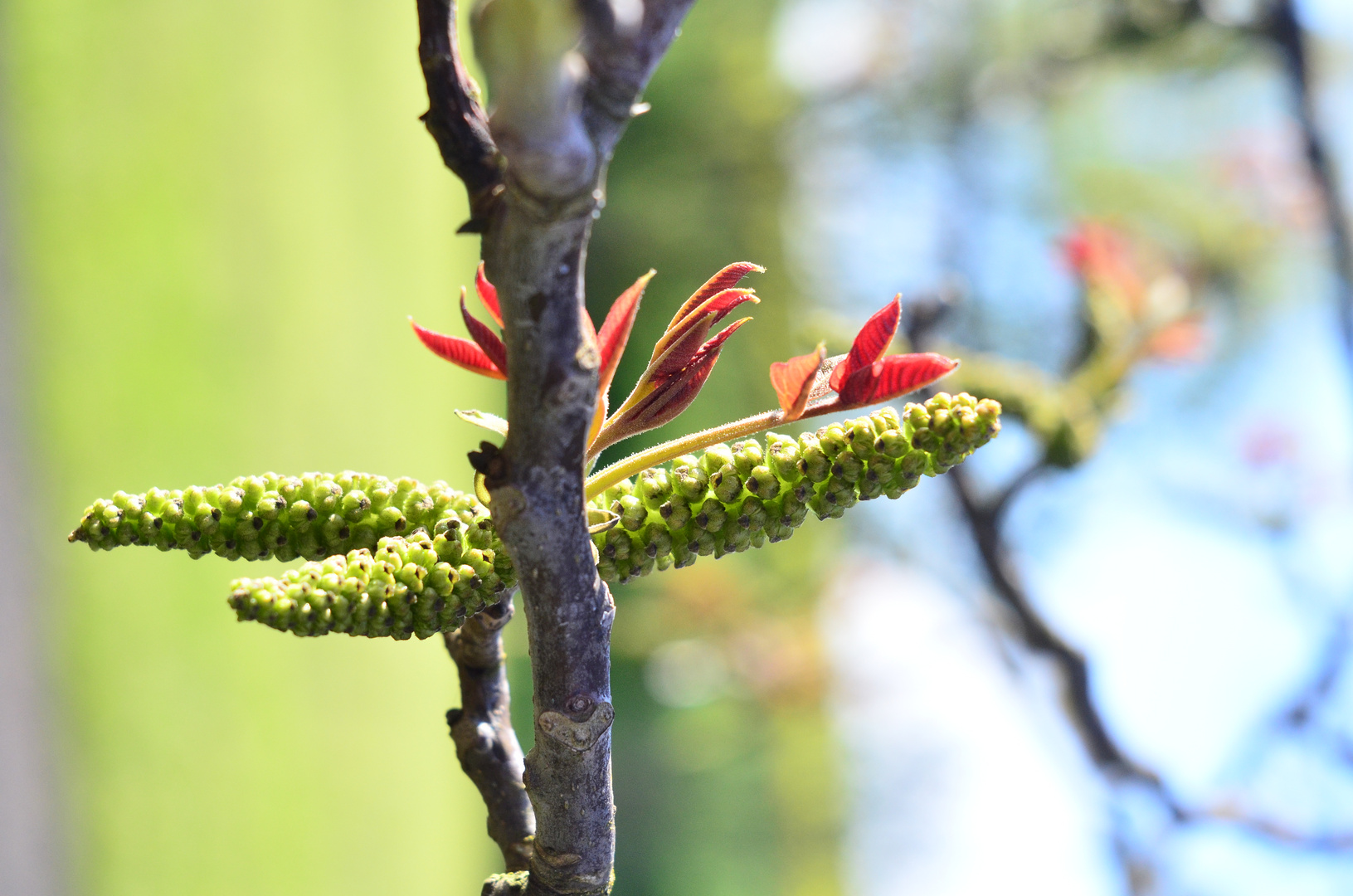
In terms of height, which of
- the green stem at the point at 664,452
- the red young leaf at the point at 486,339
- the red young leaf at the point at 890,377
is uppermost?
the red young leaf at the point at 486,339

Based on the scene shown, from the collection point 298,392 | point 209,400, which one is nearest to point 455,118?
point 209,400

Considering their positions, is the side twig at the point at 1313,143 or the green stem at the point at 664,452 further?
the side twig at the point at 1313,143

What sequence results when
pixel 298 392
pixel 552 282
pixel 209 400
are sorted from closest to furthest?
pixel 552 282, pixel 209 400, pixel 298 392

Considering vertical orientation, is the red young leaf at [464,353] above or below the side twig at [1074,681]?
above

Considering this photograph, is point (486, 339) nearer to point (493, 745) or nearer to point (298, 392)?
point (493, 745)

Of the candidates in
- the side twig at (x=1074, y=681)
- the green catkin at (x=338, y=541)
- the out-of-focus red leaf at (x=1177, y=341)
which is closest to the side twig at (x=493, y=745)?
the green catkin at (x=338, y=541)

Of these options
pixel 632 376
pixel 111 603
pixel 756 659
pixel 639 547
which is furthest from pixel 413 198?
pixel 639 547

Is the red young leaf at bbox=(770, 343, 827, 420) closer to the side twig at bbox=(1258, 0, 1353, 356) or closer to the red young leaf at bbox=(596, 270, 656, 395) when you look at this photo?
the red young leaf at bbox=(596, 270, 656, 395)

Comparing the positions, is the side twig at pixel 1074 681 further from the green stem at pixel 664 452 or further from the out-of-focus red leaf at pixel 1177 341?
the green stem at pixel 664 452
